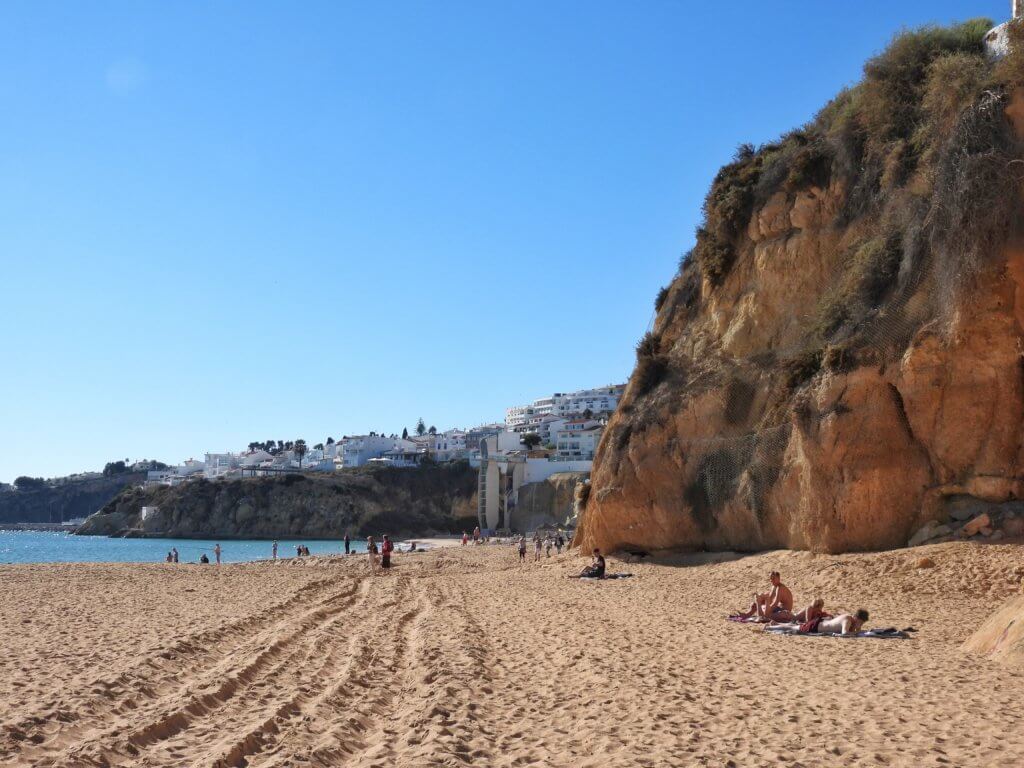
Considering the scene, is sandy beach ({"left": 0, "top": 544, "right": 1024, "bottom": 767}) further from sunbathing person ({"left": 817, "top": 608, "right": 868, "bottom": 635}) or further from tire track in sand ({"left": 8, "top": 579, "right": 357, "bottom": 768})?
sunbathing person ({"left": 817, "top": 608, "right": 868, "bottom": 635})

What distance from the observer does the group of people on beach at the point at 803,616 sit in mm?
11977

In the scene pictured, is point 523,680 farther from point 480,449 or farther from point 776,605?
point 480,449

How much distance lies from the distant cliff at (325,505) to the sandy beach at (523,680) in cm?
7238

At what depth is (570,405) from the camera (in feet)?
537

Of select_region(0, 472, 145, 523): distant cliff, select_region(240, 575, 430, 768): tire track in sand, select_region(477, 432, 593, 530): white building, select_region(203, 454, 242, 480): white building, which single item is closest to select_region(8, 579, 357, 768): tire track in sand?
select_region(240, 575, 430, 768): tire track in sand

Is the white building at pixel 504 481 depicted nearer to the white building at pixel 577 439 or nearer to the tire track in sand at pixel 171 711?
the white building at pixel 577 439

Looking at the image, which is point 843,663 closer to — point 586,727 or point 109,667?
point 586,727

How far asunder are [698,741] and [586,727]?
0.95m

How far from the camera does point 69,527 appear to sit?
138 metres

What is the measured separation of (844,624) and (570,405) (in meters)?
152

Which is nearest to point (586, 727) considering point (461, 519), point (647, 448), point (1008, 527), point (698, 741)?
point (698, 741)

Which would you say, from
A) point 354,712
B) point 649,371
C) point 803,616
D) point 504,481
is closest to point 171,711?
point 354,712

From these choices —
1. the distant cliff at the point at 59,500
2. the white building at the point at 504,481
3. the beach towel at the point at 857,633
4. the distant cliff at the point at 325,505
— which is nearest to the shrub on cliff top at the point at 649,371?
the beach towel at the point at 857,633

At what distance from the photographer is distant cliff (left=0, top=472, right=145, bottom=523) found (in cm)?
15650
